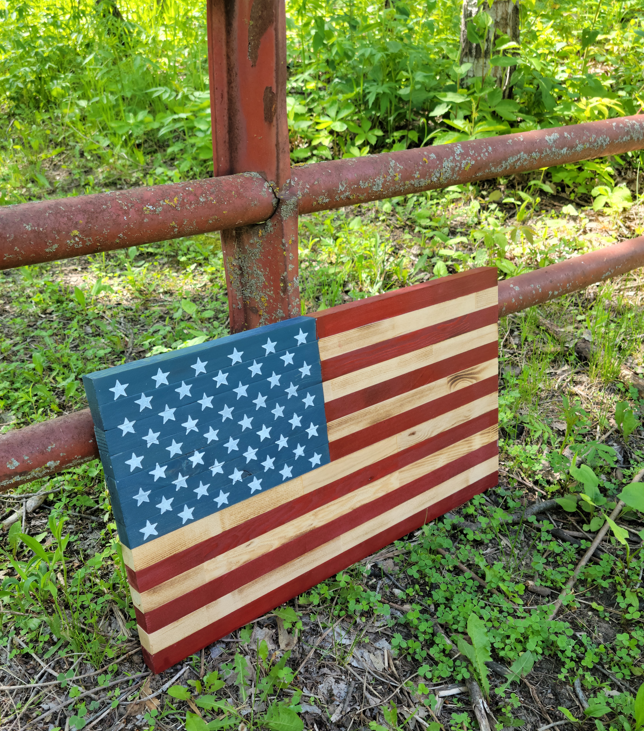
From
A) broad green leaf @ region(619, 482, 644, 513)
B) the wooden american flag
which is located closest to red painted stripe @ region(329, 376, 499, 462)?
the wooden american flag

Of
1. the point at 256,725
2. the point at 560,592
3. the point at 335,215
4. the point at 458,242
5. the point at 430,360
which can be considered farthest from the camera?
the point at 335,215

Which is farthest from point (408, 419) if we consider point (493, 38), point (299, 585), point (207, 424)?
point (493, 38)

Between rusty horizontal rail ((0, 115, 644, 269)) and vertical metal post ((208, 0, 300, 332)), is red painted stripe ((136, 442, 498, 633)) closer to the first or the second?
vertical metal post ((208, 0, 300, 332))

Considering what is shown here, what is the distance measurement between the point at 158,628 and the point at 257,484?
0.39 metres

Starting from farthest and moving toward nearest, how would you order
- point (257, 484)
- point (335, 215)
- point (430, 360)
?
point (335, 215) → point (430, 360) → point (257, 484)

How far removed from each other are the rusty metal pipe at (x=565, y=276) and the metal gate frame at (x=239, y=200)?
45 cm

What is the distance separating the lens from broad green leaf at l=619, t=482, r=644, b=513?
1.58 meters

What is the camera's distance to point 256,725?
126 cm

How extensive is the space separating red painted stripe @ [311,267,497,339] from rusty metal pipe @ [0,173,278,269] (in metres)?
0.31

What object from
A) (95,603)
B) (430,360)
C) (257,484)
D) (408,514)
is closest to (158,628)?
(95,603)

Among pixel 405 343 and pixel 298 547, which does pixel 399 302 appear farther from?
pixel 298 547

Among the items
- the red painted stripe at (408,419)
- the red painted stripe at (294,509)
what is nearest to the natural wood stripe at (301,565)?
the red painted stripe at (294,509)

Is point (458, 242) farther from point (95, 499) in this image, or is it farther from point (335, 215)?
point (95, 499)

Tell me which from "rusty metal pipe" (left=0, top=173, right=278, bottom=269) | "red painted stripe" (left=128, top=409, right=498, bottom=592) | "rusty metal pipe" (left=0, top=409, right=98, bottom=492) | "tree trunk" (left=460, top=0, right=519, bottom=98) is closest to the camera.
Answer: "rusty metal pipe" (left=0, top=173, right=278, bottom=269)
